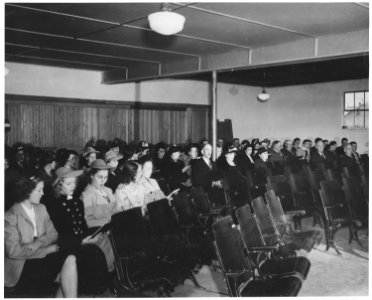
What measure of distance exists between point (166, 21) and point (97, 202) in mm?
2041

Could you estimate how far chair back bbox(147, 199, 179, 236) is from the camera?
172 inches

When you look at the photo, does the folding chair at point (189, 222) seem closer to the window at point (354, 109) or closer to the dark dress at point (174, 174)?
the dark dress at point (174, 174)

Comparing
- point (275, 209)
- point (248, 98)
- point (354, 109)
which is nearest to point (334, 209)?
point (275, 209)

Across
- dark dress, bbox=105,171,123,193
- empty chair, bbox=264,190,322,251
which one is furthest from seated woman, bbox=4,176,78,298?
dark dress, bbox=105,171,123,193

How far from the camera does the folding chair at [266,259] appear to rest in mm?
3428

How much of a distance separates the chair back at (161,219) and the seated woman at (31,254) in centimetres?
112

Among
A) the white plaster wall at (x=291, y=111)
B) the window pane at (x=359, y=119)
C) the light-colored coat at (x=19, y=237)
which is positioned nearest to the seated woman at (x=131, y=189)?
the light-colored coat at (x=19, y=237)

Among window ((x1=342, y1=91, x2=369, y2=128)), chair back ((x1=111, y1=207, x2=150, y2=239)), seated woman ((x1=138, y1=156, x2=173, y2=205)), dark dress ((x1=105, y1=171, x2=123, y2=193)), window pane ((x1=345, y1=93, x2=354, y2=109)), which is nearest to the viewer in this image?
chair back ((x1=111, y1=207, x2=150, y2=239))

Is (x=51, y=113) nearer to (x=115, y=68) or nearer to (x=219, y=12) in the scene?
(x=115, y=68)

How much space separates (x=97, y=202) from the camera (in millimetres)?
Result: 4312

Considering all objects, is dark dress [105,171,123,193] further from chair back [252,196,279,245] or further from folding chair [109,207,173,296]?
chair back [252,196,279,245]

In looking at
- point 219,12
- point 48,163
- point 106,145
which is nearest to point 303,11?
point 219,12

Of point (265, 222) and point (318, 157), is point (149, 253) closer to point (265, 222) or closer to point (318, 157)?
point (265, 222)

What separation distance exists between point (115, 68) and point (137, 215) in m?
7.30
